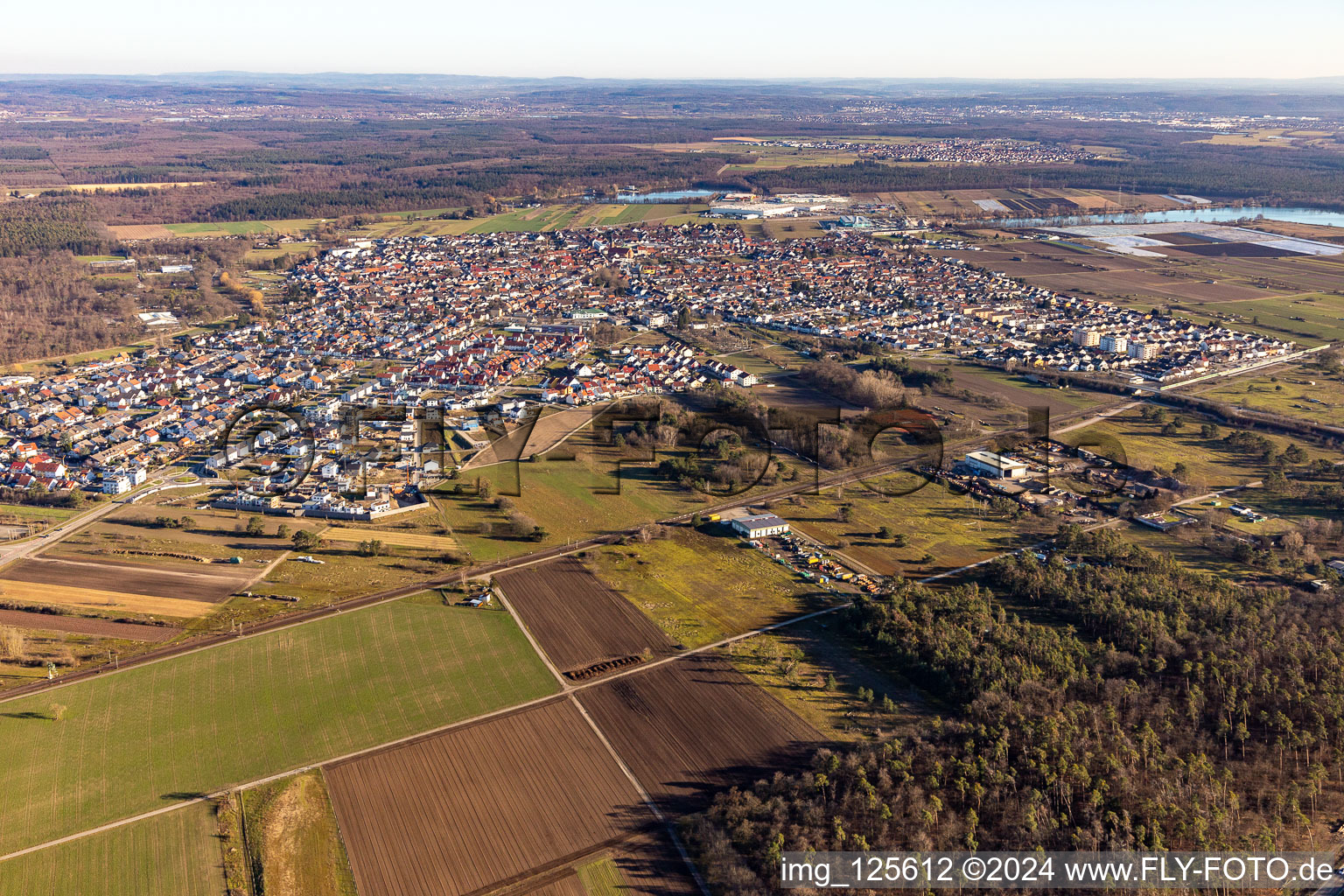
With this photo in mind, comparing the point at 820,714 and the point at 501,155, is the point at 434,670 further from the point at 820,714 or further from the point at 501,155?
the point at 501,155

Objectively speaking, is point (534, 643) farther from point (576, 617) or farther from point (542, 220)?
point (542, 220)

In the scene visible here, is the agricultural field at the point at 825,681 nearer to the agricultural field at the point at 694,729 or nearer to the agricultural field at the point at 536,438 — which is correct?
the agricultural field at the point at 694,729

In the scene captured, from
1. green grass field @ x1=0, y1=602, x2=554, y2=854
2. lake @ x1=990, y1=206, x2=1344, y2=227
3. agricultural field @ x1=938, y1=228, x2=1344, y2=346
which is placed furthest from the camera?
lake @ x1=990, y1=206, x2=1344, y2=227

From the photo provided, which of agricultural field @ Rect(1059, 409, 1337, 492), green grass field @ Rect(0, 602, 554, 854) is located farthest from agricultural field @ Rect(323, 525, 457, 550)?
agricultural field @ Rect(1059, 409, 1337, 492)

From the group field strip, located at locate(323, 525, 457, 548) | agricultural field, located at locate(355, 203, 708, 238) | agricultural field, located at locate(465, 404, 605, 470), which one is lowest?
field strip, located at locate(323, 525, 457, 548)

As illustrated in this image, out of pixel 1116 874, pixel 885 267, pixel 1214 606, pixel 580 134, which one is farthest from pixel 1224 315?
pixel 580 134

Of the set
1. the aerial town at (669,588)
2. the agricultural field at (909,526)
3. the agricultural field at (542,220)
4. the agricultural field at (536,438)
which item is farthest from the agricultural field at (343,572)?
the agricultural field at (542,220)

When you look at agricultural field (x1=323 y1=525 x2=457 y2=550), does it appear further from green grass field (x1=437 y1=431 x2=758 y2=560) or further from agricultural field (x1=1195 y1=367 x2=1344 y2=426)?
agricultural field (x1=1195 y1=367 x2=1344 y2=426)
